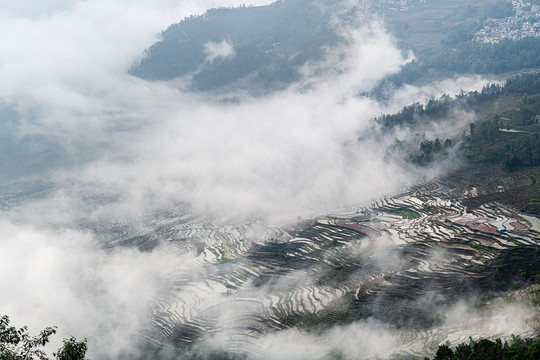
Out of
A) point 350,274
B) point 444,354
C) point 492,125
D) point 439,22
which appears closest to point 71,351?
point 444,354

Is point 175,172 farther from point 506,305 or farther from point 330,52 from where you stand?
point 330,52

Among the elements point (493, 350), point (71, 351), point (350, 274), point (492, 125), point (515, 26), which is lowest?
point (350, 274)

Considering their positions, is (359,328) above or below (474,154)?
below

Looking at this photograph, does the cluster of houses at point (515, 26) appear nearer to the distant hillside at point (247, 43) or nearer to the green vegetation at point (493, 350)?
the distant hillside at point (247, 43)

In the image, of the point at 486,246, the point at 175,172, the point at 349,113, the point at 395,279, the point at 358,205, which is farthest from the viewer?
the point at 349,113

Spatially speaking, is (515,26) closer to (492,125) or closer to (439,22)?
(439,22)

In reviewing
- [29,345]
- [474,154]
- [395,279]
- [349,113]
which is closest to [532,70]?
[349,113]
